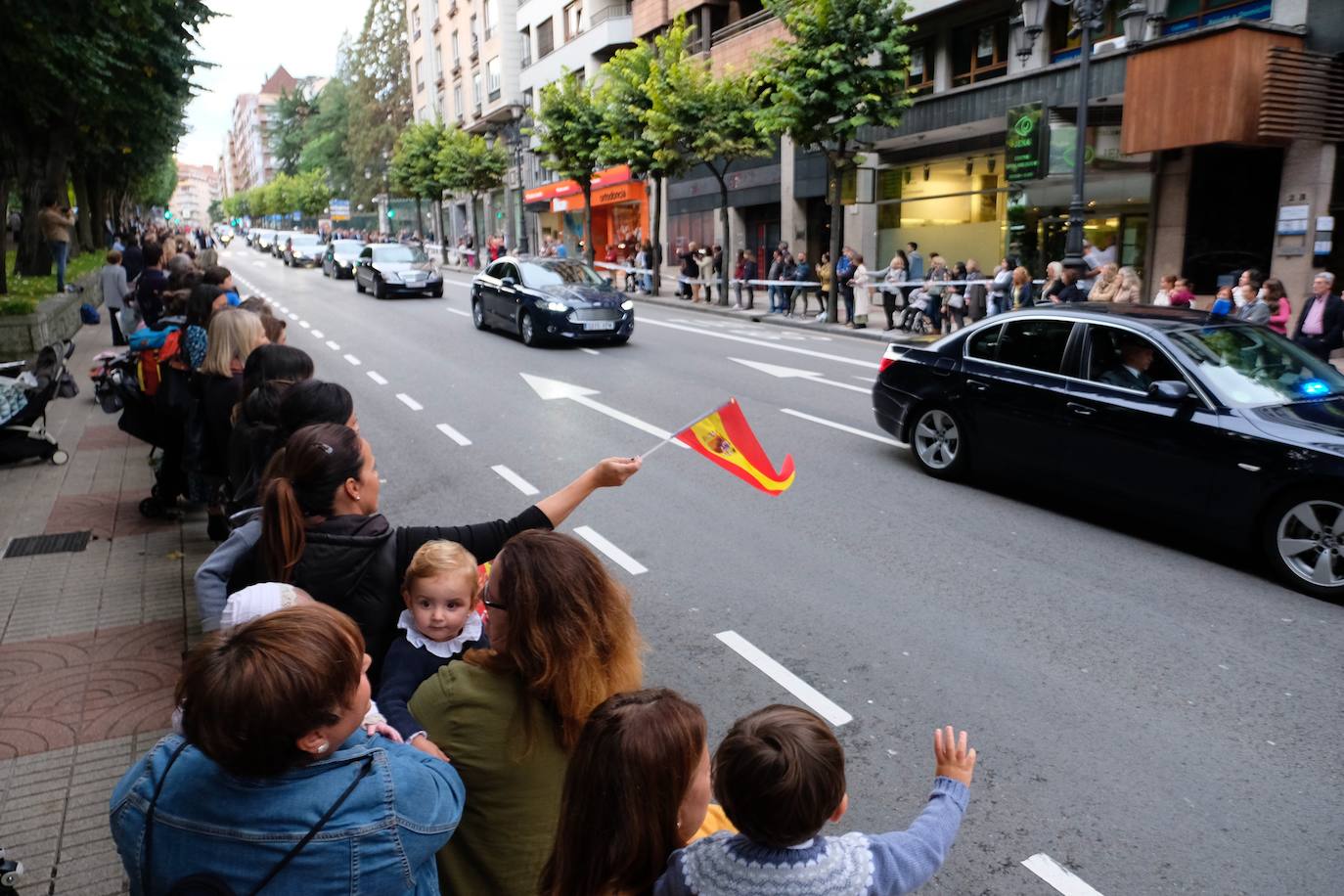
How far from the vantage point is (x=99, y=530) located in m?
7.58

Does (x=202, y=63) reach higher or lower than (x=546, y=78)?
lower

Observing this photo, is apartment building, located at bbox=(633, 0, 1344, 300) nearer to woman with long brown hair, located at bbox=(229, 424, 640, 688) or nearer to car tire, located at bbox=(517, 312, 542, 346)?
car tire, located at bbox=(517, 312, 542, 346)

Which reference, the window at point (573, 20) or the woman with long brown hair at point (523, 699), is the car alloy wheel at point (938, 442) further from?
the window at point (573, 20)

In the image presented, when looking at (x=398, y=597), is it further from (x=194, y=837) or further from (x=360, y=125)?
(x=360, y=125)

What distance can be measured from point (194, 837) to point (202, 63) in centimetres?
2398

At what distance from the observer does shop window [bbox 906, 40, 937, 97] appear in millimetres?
25578

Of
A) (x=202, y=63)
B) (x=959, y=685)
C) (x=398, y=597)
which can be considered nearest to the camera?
(x=398, y=597)

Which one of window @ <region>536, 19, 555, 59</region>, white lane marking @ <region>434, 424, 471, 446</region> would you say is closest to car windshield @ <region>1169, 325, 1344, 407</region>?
white lane marking @ <region>434, 424, 471, 446</region>

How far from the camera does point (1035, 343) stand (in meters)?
8.16

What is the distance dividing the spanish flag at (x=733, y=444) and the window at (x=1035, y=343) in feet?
14.4

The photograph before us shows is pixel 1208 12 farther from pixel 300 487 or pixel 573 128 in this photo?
pixel 300 487

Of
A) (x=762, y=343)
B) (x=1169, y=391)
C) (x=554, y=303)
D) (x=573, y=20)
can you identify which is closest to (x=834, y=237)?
(x=762, y=343)

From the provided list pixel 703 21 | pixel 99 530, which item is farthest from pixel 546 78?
pixel 99 530

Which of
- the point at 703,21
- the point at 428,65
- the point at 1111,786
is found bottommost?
the point at 1111,786
